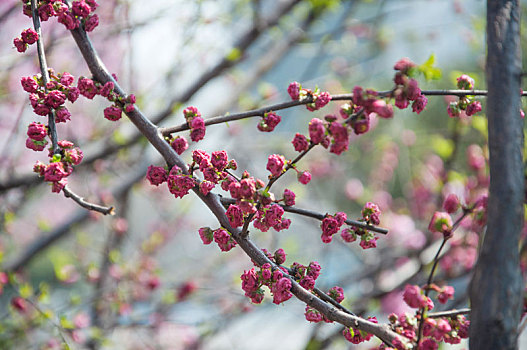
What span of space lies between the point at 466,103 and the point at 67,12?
57cm

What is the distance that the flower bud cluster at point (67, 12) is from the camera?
0.62 m

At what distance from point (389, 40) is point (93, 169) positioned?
1683 millimetres

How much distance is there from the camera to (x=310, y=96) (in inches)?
23.5

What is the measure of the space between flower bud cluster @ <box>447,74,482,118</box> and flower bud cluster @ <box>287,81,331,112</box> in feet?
0.61

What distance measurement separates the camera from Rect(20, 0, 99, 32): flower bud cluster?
2.03ft

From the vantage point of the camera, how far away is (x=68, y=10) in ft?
2.05

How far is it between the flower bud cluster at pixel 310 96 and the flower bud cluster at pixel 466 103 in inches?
7.3

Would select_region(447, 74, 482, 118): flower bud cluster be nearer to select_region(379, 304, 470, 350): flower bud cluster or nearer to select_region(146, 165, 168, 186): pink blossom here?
select_region(379, 304, 470, 350): flower bud cluster

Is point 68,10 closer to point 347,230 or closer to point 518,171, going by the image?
point 347,230

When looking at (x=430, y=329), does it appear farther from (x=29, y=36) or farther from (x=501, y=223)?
(x=29, y=36)

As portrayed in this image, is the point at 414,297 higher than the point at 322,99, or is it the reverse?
the point at 322,99

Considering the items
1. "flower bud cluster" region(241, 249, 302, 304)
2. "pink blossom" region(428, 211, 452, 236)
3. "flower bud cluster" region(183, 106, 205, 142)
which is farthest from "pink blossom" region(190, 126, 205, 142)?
"pink blossom" region(428, 211, 452, 236)

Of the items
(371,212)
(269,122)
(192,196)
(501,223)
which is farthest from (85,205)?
A: (192,196)

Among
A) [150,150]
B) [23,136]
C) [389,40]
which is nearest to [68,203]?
[23,136]
